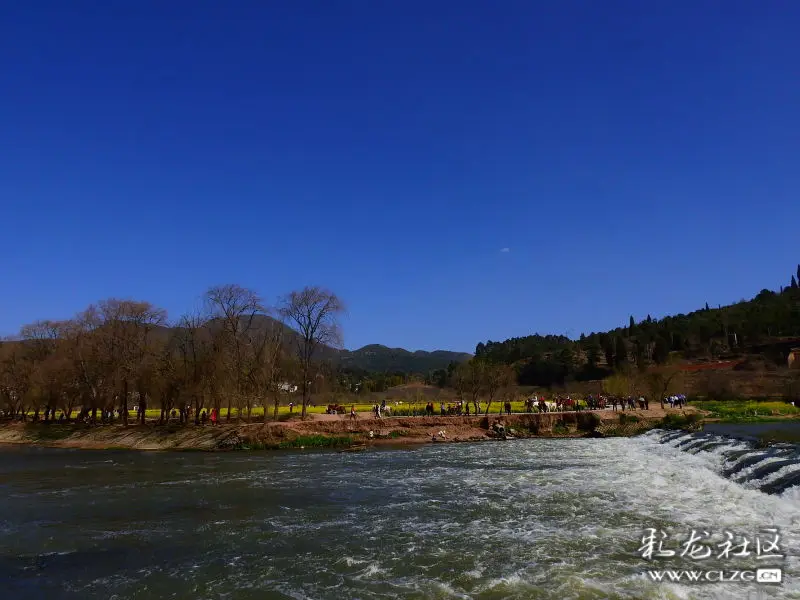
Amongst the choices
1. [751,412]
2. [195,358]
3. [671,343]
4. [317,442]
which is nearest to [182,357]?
[195,358]

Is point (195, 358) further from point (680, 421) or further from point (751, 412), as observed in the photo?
point (751, 412)

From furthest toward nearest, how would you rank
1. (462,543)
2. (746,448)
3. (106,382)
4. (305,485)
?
1. (106,382)
2. (746,448)
3. (305,485)
4. (462,543)

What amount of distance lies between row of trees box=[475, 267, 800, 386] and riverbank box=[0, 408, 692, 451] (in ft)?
282

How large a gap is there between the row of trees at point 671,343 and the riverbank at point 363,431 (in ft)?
282

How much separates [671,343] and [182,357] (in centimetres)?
13690

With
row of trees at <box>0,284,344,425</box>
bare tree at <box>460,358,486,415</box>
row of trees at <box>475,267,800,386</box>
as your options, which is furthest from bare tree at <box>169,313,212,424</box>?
row of trees at <box>475,267,800,386</box>

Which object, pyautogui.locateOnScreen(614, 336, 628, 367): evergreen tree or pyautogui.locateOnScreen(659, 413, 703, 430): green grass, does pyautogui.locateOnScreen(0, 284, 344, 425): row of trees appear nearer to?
pyautogui.locateOnScreen(659, 413, 703, 430): green grass

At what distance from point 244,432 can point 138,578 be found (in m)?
33.3

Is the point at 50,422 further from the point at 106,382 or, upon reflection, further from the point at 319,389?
the point at 319,389

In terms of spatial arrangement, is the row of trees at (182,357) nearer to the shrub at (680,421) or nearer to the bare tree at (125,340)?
the bare tree at (125,340)

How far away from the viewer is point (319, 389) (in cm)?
8856

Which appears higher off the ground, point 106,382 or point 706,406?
point 106,382

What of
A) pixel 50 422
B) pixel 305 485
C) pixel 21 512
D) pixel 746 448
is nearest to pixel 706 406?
pixel 746 448

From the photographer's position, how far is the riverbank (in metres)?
45.4
